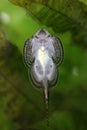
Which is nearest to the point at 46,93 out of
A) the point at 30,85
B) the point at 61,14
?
the point at 30,85

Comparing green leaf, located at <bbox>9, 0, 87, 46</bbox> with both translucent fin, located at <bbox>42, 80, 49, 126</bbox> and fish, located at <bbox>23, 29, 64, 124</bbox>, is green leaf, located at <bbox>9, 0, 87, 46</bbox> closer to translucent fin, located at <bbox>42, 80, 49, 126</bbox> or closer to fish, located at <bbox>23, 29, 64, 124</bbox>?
fish, located at <bbox>23, 29, 64, 124</bbox>

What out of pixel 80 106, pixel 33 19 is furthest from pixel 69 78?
pixel 33 19

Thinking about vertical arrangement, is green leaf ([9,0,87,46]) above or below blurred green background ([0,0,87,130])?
above

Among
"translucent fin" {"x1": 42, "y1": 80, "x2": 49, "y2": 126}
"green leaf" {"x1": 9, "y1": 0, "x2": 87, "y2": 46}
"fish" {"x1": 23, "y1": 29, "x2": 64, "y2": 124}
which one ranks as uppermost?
"green leaf" {"x1": 9, "y1": 0, "x2": 87, "y2": 46}

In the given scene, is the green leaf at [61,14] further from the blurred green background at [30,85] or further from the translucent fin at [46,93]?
the translucent fin at [46,93]

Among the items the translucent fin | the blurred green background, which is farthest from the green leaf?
the translucent fin

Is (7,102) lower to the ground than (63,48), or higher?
lower

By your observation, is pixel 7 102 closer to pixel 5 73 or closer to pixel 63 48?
pixel 5 73

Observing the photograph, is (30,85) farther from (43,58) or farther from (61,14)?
(61,14)
